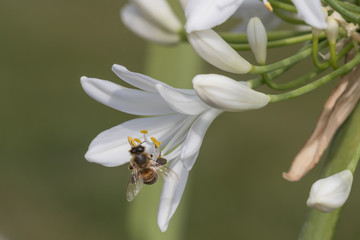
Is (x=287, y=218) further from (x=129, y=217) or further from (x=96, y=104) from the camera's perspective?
(x=129, y=217)

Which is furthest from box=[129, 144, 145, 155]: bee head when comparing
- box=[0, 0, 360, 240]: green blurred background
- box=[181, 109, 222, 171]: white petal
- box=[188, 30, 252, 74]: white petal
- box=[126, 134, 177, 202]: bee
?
box=[0, 0, 360, 240]: green blurred background

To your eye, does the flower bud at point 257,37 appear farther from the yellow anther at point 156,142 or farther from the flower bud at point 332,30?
the yellow anther at point 156,142

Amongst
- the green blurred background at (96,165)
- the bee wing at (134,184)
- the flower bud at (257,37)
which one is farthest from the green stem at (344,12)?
the green blurred background at (96,165)

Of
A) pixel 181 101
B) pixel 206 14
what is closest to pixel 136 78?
pixel 181 101

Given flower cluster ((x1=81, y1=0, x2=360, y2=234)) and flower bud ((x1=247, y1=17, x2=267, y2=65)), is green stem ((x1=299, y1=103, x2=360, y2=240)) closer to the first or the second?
flower cluster ((x1=81, y1=0, x2=360, y2=234))

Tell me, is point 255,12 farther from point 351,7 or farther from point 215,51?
point 215,51

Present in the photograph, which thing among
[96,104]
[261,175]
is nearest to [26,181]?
[96,104]
